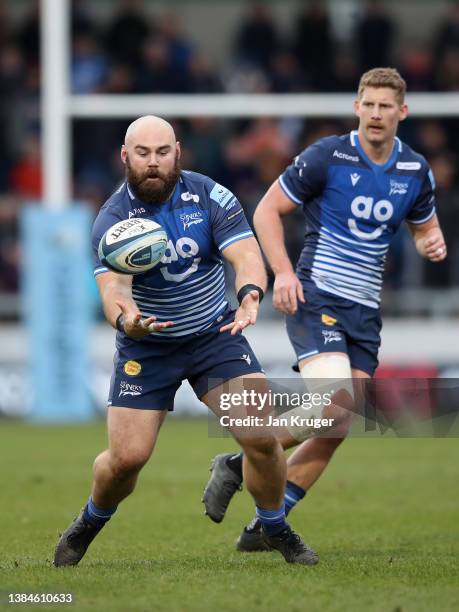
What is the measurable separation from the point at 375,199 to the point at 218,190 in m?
1.27

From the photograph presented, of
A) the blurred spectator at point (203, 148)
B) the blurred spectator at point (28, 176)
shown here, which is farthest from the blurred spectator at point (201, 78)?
the blurred spectator at point (28, 176)

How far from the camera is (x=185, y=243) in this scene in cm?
613

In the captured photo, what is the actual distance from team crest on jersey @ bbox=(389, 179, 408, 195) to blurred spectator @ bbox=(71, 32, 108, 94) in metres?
9.74

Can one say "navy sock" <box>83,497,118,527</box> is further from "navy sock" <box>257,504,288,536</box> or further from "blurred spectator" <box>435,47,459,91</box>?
"blurred spectator" <box>435,47,459,91</box>

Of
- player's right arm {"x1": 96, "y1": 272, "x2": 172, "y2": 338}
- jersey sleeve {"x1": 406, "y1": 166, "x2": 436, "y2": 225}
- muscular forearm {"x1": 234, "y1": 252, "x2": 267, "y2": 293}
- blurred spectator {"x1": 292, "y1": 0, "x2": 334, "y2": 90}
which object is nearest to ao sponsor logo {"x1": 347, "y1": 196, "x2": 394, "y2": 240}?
jersey sleeve {"x1": 406, "y1": 166, "x2": 436, "y2": 225}

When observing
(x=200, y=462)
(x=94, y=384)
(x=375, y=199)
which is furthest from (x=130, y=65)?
(x=375, y=199)

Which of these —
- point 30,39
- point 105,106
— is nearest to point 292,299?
point 105,106

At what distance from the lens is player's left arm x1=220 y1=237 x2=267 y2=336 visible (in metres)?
5.86

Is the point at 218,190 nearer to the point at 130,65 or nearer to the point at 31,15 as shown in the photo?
the point at 130,65

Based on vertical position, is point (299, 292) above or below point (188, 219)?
below

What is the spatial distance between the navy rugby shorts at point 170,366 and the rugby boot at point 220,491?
78cm

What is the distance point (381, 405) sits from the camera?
6770 millimetres

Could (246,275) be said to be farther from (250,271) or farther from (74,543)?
(74,543)

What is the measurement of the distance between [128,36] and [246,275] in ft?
37.3
